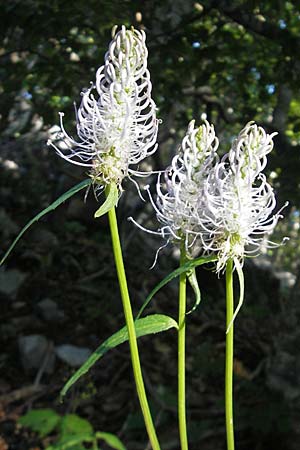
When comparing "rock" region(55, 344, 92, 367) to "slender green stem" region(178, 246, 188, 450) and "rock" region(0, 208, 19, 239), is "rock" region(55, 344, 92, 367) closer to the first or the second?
"rock" region(0, 208, 19, 239)

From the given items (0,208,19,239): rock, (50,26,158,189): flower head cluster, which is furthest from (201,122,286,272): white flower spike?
(0,208,19,239): rock

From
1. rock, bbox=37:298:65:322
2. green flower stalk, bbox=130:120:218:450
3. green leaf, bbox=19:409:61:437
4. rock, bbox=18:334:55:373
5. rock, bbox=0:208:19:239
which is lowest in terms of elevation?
rock, bbox=37:298:65:322

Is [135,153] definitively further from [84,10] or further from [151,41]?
[151,41]

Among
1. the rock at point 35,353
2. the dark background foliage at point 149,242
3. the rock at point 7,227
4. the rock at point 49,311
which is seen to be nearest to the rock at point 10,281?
the dark background foliage at point 149,242

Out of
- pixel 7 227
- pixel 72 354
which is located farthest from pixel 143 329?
pixel 7 227

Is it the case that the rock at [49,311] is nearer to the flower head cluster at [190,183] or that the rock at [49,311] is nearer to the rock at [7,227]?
the rock at [7,227]
